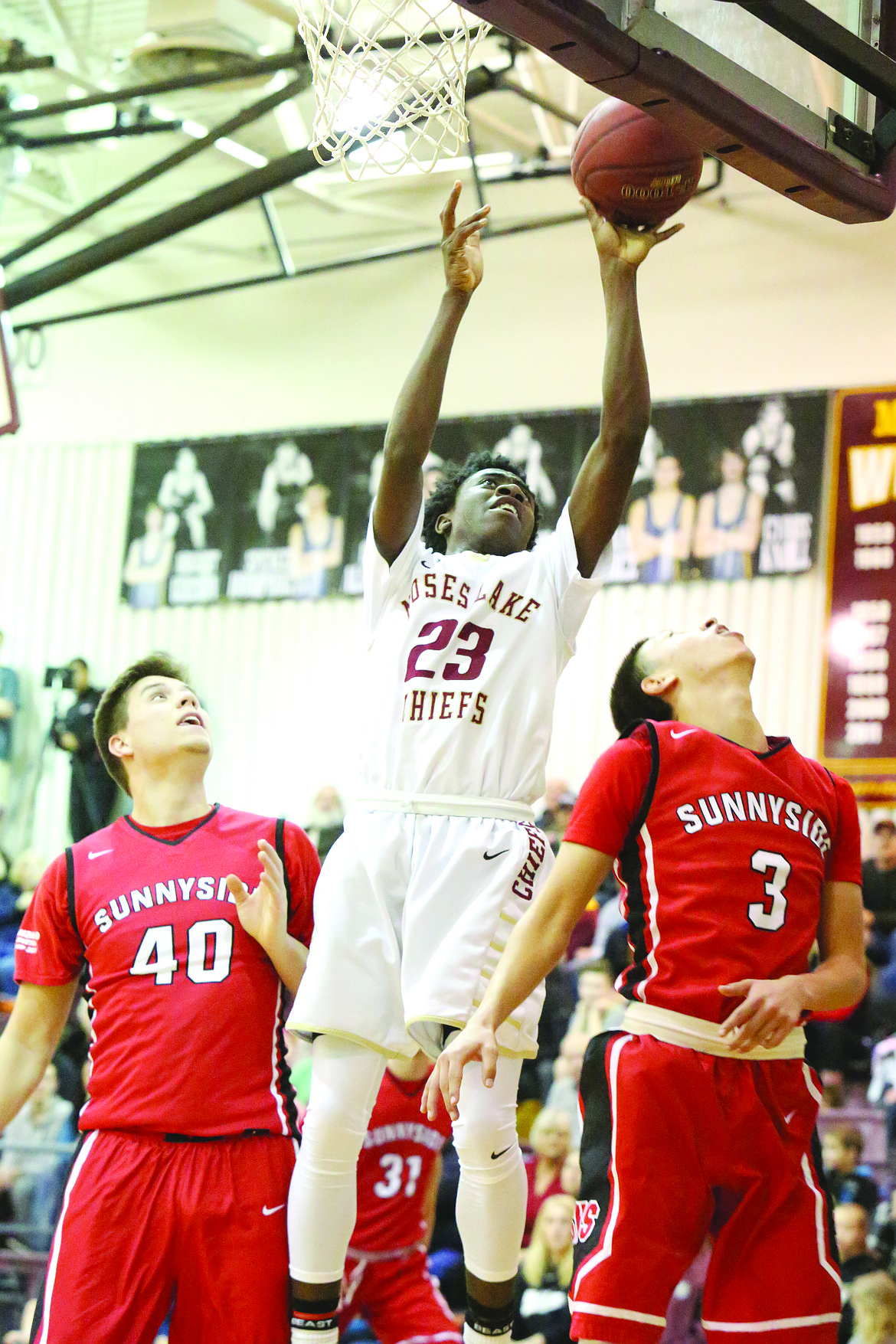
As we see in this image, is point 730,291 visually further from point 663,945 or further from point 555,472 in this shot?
point 663,945

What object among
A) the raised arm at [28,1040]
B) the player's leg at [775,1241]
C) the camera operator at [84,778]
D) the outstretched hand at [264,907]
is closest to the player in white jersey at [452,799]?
the outstretched hand at [264,907]

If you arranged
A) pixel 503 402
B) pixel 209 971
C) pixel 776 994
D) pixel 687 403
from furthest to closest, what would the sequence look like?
pixel 503 402 < pixel 687 403 < pixel 209 971 < pixel 776 994

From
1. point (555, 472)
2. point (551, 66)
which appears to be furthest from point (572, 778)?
point (551, 66)

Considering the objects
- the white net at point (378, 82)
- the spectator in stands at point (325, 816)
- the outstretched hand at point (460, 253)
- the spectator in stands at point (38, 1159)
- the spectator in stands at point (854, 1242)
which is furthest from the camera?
the spectator in stands at point (325, 816)

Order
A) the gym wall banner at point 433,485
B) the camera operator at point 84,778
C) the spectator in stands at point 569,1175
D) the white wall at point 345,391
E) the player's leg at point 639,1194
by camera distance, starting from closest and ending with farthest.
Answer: the player's leg at point 639,1194 → the spectator in stands at point 569,1175 → the gym wall banner at point 433,485 → the white wall at point 345,391 → the camera operator at point 84,778

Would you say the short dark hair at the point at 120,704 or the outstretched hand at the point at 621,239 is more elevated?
the outstretched hand at the point at 621,239

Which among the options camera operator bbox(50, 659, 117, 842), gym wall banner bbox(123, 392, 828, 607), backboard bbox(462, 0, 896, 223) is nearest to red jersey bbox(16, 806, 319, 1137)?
backboard bbox(462, 0, 896, 223)

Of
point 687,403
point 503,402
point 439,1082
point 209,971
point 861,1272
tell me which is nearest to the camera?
point 439,1082

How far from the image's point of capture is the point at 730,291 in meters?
9.96

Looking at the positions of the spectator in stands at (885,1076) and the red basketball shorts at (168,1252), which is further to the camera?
the spectator in stands at (885,1076)

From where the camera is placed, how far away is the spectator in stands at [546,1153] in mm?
7336

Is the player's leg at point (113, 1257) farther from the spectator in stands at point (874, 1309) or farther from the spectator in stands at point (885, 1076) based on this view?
the spectator in stands at point (885, 1076)

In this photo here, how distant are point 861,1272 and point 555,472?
5.20 m

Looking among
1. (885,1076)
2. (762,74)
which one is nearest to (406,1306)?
(762,74)
